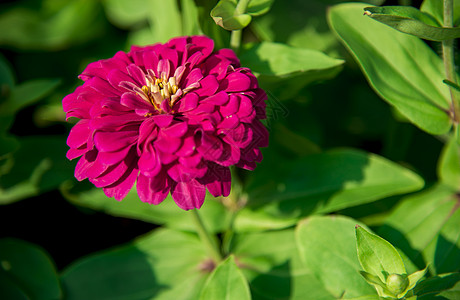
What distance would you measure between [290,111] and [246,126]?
0.54 metres

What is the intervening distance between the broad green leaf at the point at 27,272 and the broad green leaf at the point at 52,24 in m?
0.64

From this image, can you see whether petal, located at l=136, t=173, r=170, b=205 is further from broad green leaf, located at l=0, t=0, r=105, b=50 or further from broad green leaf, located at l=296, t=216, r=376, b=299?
broad green leaf, located at l=0, t=0, r=105, b=50

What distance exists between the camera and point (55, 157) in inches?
43.0

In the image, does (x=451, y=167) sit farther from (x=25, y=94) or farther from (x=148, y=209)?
(x=25, y=94)

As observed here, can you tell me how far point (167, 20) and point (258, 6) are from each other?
288 millimetres

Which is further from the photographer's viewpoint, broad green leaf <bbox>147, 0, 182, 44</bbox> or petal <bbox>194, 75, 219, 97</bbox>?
broad green leaf <bbox>147, 0, 182, 44</bbox>

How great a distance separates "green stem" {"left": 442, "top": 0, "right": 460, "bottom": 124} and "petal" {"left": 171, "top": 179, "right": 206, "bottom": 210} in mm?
509

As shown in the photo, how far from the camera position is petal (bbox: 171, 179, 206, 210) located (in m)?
0.64

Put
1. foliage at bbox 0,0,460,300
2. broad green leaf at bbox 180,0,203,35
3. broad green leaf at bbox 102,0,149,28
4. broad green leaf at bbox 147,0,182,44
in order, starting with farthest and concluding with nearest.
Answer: broad green leaf at bbox 102,0,149,28, broad green leaf at bbox 147,0,182,44, broad green leaf at bbox 180,0,203,35, foliage at bbox 0,0,460,300

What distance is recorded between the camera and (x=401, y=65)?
3.01ft

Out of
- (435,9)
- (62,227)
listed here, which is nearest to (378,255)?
(435,9)

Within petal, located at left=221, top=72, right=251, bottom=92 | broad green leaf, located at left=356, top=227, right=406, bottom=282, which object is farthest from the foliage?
petal, located at left=221, top=72, right=251, bottom=92

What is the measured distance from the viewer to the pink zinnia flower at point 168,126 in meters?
0.60

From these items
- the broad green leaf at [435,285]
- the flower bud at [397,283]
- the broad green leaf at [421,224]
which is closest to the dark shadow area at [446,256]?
the broad green leaf at [421,224]
